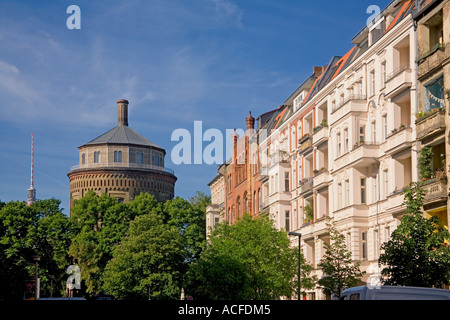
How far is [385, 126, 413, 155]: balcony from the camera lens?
44219 millimetres

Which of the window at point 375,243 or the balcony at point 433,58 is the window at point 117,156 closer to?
the window at point 375,243

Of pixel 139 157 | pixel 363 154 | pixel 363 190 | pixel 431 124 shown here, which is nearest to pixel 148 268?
pixel 363 190

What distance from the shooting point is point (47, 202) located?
366ft

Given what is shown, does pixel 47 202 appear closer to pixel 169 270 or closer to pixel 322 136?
pixel 169 270

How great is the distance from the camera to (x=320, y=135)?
5956cm

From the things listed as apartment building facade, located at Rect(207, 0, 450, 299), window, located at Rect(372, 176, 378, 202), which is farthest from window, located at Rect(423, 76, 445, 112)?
window, located at Rect(372, 176, 378, 202)

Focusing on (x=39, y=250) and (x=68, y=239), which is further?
(x=68, y=239)

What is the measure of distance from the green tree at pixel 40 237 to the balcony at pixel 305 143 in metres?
45.9

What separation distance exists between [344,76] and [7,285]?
30072mm

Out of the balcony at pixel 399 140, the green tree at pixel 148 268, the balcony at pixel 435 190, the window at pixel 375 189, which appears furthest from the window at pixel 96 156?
the balcony at pixel 435 190

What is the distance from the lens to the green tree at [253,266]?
59094 mm

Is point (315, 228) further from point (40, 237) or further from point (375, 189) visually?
point (40, 237)

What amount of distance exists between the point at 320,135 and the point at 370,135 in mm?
8656
